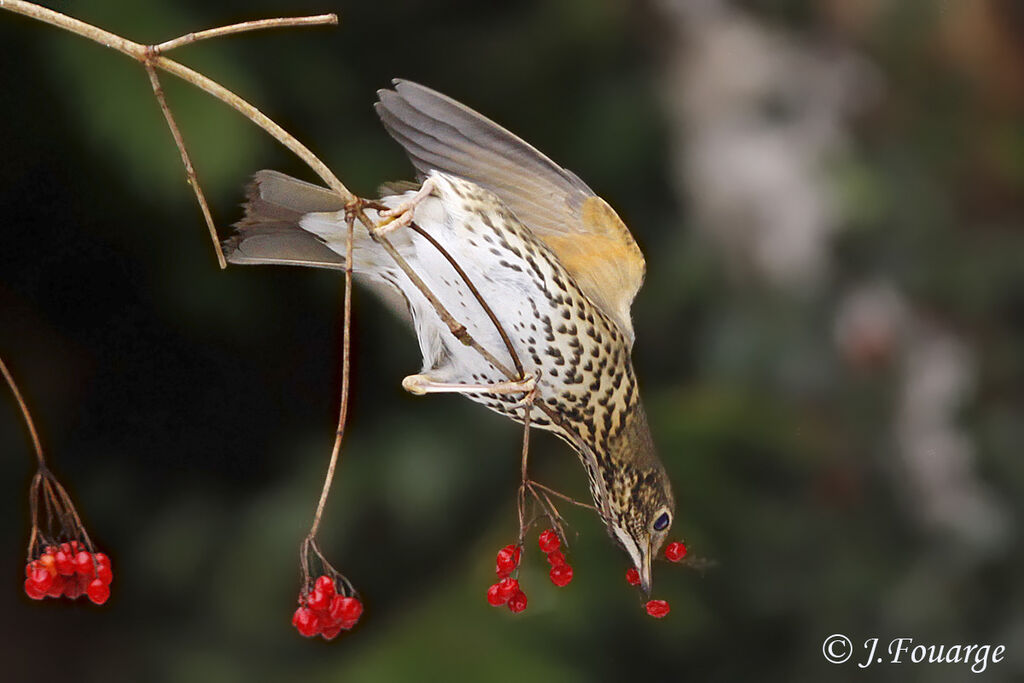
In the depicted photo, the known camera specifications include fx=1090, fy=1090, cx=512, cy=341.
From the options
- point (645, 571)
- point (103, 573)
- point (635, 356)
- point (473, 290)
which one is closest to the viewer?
point (473, 290)

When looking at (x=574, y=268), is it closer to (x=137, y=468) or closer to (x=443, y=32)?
(x=443, y=32)

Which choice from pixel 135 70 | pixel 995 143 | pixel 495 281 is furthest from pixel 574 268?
pixel 995 143

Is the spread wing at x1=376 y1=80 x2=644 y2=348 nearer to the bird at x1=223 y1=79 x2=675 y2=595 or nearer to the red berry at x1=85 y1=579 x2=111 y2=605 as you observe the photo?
the bird at x1=223 y1=79 x2=675 y2=595

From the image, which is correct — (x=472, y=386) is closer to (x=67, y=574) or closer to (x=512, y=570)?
(x=512, y=570)
